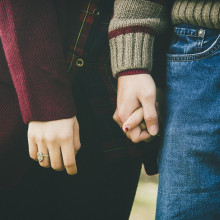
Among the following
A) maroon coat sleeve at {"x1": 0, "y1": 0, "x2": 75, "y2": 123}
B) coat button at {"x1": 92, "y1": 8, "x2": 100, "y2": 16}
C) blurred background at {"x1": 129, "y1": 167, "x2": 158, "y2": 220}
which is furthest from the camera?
blurred background at {"x1": 129, "y1": 167, "x2": 158, "y2": 220}

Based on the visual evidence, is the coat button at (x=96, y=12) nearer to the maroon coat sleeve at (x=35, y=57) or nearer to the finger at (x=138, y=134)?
the maroon coat sleeve at (x=35, y=57)

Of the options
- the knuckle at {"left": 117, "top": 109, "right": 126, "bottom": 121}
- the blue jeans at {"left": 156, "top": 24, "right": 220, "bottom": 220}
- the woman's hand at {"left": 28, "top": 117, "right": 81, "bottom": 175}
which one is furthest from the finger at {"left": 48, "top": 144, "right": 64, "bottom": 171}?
the blue jeans at {"left": 156, "top": 24, "right": 220, "bottom": 220}

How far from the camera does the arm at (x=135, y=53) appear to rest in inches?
21.7

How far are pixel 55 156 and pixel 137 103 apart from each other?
0.75 ft

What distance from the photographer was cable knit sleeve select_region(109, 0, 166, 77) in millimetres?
556

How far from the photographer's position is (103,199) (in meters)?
0.83

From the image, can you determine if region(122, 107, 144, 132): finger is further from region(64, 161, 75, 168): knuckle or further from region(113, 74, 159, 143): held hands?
region(64, 161, 75, 168): knuckle

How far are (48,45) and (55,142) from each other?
22cm

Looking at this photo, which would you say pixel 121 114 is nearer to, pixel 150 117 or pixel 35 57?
pixel 150 117

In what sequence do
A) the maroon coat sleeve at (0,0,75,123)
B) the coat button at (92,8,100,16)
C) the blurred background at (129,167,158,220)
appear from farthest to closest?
the blurred background at (129,167,158,220) → the coat button at (92,8,100,16) → the maroon coat sleeve at (0,0,75,123)

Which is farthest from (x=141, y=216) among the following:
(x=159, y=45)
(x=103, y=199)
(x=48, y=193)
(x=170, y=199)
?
(x=159, y=45)

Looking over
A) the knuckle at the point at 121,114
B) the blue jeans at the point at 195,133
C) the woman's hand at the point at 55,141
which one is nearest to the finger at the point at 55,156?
the woman's hand at the point at 55,141

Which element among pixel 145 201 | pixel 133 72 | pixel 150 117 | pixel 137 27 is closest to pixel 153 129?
pixel 150 117

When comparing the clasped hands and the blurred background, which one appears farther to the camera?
the blurred background
